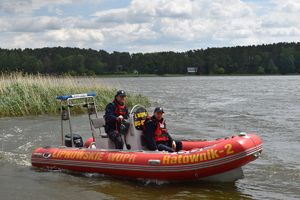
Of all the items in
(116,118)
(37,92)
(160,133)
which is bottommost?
(160,133)

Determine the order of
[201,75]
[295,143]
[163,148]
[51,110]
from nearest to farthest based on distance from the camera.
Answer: [163,148] < [295,143] < [51,110] < [201,75]

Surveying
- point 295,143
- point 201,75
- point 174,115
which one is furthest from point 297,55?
point 295,143

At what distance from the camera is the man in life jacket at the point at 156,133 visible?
902 centimetres

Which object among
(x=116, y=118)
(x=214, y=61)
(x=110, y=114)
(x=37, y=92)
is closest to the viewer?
(x=116, y=118)

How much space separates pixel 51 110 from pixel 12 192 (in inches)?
430

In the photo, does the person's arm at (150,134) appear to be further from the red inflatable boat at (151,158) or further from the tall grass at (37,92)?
the tall grass at (37,92)

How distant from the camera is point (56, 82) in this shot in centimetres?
2036

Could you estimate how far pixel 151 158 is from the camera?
8453mm

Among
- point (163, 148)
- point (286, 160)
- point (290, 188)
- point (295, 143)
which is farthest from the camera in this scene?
point (295, 143)

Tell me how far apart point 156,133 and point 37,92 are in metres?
11.2

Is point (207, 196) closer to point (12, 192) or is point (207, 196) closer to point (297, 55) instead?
point (12, 192)

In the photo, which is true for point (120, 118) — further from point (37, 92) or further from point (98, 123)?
point (37, 92)

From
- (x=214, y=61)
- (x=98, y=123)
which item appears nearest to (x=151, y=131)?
(x=98, y=123)

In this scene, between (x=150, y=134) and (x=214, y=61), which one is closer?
(x=150, y=134)
